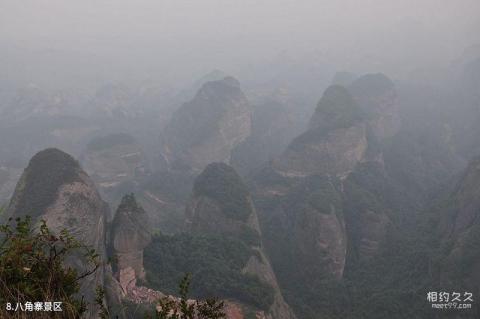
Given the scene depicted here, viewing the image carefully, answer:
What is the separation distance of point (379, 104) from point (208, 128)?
44347 mm

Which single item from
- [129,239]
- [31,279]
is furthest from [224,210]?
[31,279]

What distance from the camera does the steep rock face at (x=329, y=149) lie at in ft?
252

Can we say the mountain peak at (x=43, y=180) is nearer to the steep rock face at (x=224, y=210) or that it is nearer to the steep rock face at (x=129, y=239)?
the steep rock face at (x=129, y=239)

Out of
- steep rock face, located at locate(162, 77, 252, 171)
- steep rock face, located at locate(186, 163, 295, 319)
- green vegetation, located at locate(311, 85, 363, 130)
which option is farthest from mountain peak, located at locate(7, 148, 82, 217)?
steep rock face, located at locate(162, 77, 252, 171)

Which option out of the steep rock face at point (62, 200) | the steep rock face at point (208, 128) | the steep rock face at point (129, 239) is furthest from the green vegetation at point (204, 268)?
the steep rock face at point (208, 128)

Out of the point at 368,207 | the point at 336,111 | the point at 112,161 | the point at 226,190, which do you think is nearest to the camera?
the point at 226,190

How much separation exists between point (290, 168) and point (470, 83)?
117m

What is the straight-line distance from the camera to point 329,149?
76.8 metres

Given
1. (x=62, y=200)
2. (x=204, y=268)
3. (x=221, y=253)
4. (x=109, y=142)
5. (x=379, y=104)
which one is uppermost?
(x=62, y=200)

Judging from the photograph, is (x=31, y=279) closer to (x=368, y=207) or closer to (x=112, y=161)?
(x=368, y=207)

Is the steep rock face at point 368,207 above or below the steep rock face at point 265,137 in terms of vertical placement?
below

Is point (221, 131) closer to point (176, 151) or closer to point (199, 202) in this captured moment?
point (176, 151)

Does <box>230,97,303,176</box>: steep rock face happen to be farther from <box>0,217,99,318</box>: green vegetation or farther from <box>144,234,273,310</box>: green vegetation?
<box>0,217,99,318</box>: green vegetation

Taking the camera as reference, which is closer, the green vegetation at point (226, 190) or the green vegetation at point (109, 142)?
the green vegetation at point (226, 190)
